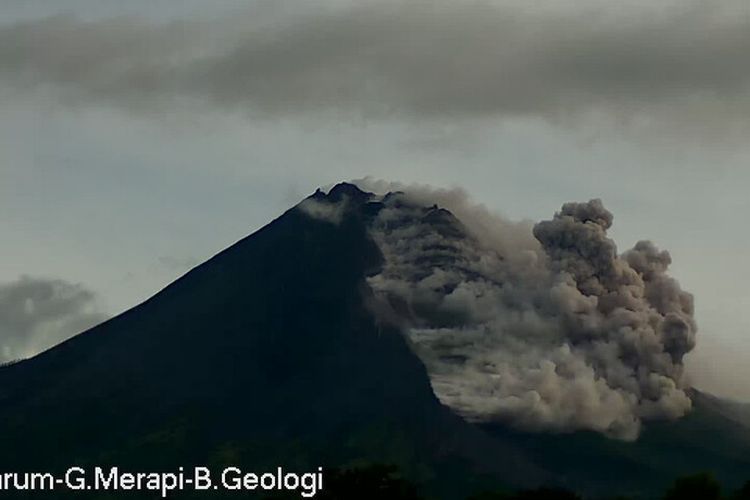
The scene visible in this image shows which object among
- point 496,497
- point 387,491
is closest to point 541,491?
point 496,497

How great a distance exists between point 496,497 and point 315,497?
12.5 m

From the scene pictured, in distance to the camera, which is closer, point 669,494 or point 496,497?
point 669,494

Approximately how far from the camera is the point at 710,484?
91938 millimetres

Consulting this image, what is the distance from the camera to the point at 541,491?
95.8m

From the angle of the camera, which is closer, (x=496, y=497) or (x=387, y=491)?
(x=387, y=491)

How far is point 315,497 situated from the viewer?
9419cm

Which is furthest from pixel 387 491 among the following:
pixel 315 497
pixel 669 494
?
pixel 669 494

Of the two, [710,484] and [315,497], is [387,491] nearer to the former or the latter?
[315,497]

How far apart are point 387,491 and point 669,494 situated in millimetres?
17516

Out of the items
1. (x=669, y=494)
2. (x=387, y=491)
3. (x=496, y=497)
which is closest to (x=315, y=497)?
(x=387, y=491)

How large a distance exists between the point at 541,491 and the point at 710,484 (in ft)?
35.3

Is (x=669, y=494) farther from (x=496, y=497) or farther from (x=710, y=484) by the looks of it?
(x=496, y=497)

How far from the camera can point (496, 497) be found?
9831cm

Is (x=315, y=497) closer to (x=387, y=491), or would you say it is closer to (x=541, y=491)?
(x=387, y=491)
